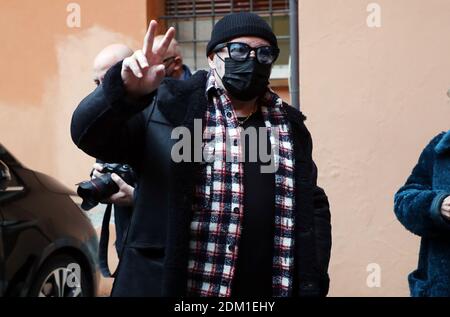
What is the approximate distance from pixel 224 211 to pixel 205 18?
4640 mm

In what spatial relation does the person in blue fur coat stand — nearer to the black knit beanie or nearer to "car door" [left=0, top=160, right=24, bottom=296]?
the black knit beanie

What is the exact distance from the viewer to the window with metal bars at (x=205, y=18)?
7062mm

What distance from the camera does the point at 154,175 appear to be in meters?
2.73

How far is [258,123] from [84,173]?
13.8 ft

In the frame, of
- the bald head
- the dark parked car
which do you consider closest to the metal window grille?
the dark parked car

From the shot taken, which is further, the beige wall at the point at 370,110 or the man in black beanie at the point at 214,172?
the beige wall at the point at 370,110

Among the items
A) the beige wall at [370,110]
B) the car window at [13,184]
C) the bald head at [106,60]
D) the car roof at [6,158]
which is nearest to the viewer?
the bald head at [106,60]

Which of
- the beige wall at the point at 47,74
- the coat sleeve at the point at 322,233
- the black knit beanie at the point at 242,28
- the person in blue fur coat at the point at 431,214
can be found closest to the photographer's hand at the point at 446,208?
the person in blue fur coat at the point at 431,214

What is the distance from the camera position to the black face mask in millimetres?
2932

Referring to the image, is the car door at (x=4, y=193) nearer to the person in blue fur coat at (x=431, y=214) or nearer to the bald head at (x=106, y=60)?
the bald head at (x=106, y=60)

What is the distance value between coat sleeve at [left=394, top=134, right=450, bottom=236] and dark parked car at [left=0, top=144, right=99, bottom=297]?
1.96 metres

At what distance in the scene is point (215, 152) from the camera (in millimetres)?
2816
